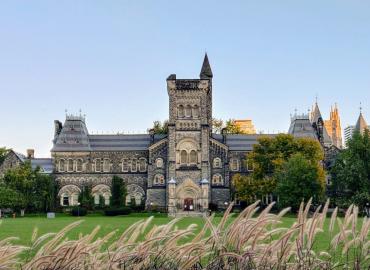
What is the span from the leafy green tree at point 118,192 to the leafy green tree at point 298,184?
22.2 m

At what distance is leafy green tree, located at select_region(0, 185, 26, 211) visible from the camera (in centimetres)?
7300

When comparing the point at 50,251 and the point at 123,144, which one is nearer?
the point at 50,251

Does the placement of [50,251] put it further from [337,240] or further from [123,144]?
[123,144]

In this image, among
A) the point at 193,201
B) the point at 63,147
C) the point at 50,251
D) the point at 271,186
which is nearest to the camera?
the point at 50,251

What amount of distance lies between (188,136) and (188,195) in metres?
7.43

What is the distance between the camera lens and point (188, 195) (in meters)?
77.5

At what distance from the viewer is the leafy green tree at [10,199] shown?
7300 cm

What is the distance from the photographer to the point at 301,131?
3378 inches

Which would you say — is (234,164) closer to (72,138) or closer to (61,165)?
(72,138)

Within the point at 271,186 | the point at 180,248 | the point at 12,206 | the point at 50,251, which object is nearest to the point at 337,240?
the point at 180,248

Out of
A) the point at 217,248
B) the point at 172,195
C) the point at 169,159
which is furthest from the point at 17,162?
the point at 217,248

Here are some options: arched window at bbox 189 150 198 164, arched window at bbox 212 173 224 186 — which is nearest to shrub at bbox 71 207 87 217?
arched window at bbox 189 150 198 164

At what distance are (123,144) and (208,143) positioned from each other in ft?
43.4

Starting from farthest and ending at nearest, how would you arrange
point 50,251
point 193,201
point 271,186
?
1. point 193,201
2. point 271,186
3. point 50,251
